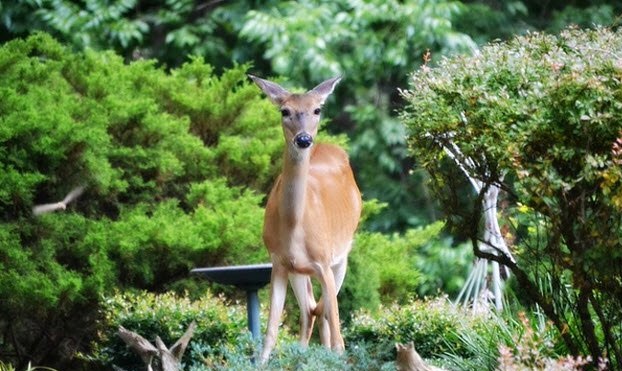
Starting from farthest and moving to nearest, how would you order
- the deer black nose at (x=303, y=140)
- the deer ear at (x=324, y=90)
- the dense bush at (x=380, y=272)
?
the dense bush at (x=380, y=272)
the deer ear at (x=324, y=90)
the deer black nose at (x=303, y=140)

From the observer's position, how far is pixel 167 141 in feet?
37.4

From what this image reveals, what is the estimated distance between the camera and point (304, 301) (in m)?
8.28

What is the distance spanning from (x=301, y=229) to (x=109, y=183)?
3.27 meters

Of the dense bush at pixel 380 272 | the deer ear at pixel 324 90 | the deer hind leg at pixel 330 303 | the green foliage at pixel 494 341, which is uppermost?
the deer ear at pixel 324 90

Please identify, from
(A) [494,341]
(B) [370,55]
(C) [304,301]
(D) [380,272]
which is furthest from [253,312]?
(B) [370,55]

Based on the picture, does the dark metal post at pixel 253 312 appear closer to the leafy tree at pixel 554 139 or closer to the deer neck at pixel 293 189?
the deer neck at pixel 293 189

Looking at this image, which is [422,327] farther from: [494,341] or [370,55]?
[370,55]

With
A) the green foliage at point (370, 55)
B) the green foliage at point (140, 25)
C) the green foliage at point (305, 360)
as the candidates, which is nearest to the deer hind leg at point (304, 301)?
the green foliage at point (305, 360)

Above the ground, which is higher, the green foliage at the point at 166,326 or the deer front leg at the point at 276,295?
the deer front leg at the point at 276,295

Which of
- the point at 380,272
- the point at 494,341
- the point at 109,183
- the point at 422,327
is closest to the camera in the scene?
the point at 494,341

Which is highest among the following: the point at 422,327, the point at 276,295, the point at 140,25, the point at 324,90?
the point at 324,90

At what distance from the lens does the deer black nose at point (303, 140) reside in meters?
7.43

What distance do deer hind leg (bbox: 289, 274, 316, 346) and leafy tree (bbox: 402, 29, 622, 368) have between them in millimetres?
1079

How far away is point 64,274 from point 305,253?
107 inches
